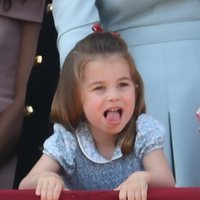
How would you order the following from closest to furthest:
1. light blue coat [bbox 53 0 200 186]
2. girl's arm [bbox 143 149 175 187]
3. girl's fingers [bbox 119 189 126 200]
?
1. girl's fingers [bbox 119 189 126 200]
2. girl's arm [bbox 143 149 175 187]
3. light blue coat [bbox 53 0 200 186]

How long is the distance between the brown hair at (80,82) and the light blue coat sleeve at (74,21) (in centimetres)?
17

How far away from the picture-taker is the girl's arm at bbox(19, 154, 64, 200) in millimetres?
1598

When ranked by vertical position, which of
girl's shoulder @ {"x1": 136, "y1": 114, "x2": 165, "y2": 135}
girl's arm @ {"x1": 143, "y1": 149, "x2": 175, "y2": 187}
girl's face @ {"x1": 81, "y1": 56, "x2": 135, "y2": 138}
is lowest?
girl's arm @ {"x1": 143, "y1": 149, "x2": 175, "y2": 187}

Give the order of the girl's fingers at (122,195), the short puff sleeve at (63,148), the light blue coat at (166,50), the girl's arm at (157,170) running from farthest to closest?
the light blue coat at (166,50), the short puff sleeve at (63,148), the girl's arm at (157,170), the girl's fingers at (122,195)

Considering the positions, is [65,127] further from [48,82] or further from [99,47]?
[48,82]

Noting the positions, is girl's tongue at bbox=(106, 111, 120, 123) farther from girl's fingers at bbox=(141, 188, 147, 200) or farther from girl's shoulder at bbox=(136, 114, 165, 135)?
girl's fingers at bbox=(141, 188, 147, 200)

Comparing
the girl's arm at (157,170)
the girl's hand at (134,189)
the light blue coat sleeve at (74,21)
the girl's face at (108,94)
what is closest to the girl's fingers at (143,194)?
the girl's hand at (134,189)

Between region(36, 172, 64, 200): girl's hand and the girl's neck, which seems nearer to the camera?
region(36, 172, 64, 200): girl's hand

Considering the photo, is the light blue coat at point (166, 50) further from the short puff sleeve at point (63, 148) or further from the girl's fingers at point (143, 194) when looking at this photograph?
the girl's fingers at point (143, 194)

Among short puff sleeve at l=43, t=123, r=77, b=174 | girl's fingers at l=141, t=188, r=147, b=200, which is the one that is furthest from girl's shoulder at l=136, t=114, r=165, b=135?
girl's fingers at l=141, t=188, r=147, b=200

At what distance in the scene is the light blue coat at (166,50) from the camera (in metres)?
2.00

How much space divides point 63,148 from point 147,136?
6.7 inches

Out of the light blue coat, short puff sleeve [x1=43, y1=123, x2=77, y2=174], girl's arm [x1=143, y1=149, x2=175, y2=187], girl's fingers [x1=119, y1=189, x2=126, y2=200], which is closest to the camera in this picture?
girl's fingers [x1=119, y1=189, x2=126, y2=200]

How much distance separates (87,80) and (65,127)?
4.8 inches
